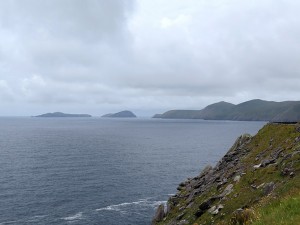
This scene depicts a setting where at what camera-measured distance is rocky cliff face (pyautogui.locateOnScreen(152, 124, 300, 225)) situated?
28.1 meters

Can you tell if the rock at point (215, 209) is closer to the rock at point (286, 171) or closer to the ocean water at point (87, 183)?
the rock at point (286, 171)

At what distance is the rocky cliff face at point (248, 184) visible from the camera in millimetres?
28125

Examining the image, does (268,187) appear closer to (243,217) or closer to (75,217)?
(243,217)

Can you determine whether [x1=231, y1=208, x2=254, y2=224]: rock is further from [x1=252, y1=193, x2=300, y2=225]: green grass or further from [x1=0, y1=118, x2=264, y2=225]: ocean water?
[x1=0, y1=118, x2=264, y2=225]: ocean water

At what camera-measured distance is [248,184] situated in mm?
34562

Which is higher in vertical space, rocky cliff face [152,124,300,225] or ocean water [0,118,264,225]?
rocky cliff face [152,124,300,225]

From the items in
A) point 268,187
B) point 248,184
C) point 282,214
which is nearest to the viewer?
point 282,214

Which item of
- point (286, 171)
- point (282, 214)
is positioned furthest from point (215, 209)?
point (282, 214)

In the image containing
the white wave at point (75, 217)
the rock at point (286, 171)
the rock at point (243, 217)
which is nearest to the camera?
the rock at point (243, 217)

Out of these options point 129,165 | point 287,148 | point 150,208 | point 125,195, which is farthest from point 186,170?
point 287,148

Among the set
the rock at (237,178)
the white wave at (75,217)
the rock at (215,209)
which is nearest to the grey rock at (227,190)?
the rock at (237,178)

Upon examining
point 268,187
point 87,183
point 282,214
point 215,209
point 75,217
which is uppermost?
point 282,214

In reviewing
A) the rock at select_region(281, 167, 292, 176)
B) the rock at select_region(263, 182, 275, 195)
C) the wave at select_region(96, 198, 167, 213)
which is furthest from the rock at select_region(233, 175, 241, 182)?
the wave at select_region(96, 198, 167, 213)

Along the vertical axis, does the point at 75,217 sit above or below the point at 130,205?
below
